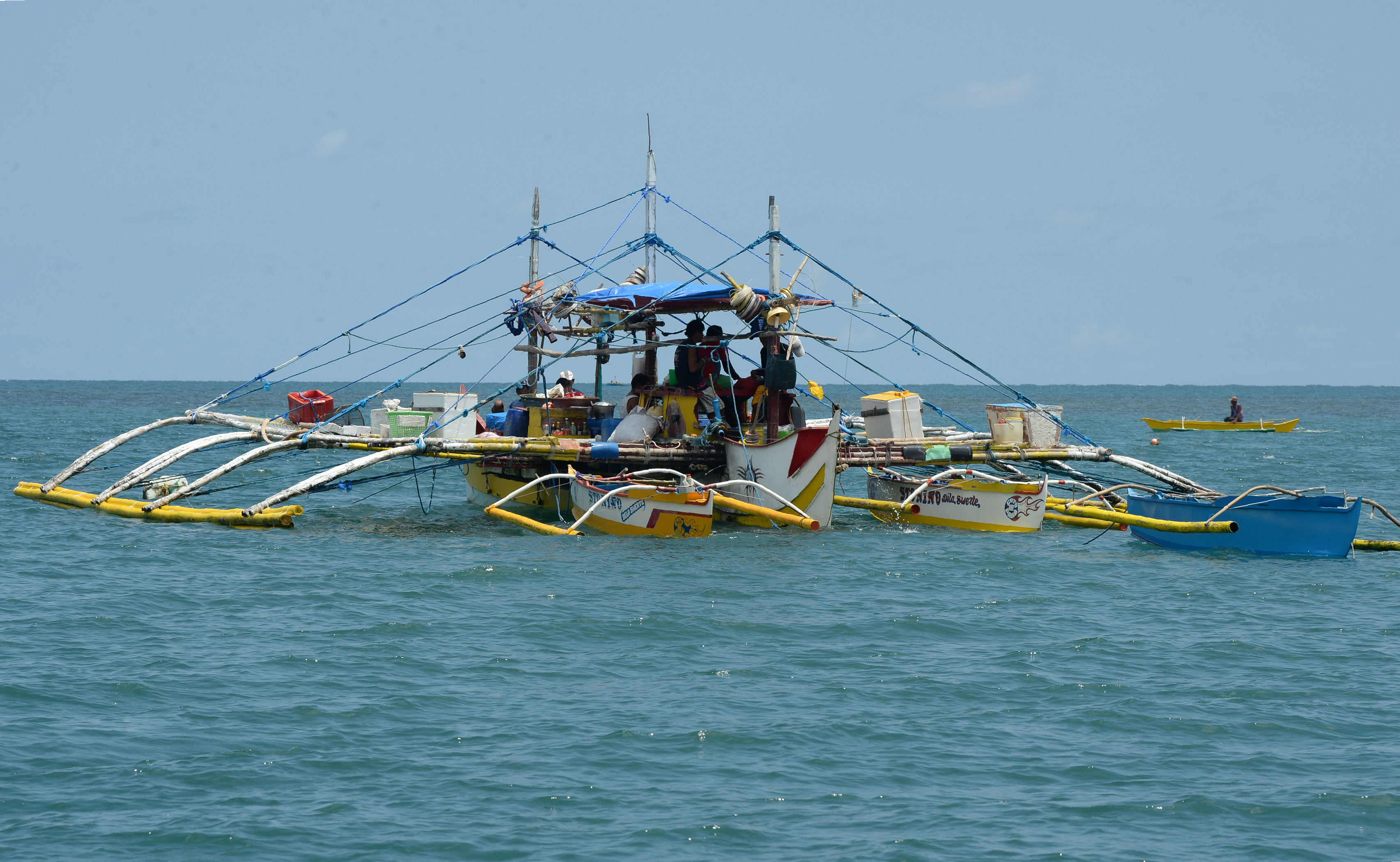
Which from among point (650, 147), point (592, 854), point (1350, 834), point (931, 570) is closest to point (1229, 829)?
point (1350, 834)

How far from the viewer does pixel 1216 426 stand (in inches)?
2724

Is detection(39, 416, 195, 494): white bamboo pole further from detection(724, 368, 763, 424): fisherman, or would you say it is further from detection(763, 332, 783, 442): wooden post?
detection(763, 332, 783, 442): wooden post

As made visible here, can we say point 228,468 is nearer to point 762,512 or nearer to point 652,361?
point 652,361

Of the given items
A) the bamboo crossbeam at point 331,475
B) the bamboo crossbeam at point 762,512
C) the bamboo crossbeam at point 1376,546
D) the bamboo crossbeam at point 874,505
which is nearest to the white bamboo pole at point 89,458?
the bamboo crossbeam at point 331,475

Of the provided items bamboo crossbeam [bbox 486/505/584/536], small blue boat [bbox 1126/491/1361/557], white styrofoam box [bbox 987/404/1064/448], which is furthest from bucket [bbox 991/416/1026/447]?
bamboo crossbeam [bbox 486/505/584/536]

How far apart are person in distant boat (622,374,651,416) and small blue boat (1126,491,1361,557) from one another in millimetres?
10245

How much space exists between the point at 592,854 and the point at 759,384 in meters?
16.5

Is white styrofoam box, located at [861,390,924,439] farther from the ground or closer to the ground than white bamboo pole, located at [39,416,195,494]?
farther from the ground

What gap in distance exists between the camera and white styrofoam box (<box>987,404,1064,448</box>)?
2661 cm

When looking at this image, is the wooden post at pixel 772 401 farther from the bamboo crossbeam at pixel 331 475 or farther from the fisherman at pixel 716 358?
the bamboo crossbeam at pixel 331 475

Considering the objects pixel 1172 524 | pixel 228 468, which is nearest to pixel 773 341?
pixel 1172 524

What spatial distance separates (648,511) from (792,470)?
2761 millimetres

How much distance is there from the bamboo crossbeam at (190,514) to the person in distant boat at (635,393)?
6.80 m

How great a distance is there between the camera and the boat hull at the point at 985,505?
2458cm
